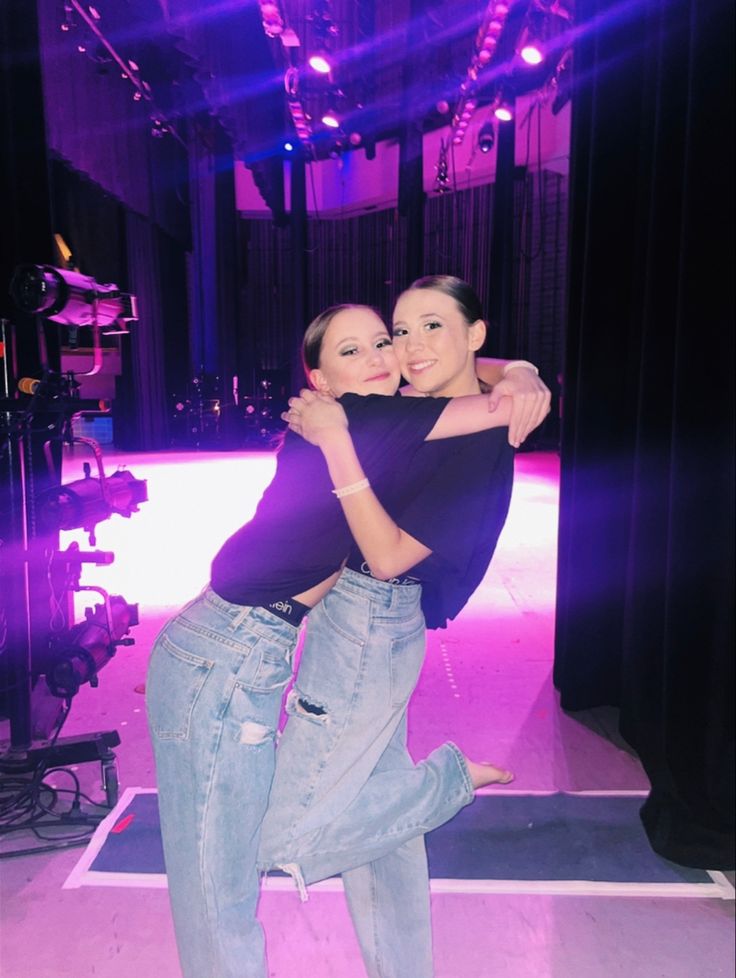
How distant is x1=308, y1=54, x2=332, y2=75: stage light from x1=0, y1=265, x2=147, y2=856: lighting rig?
660 centimetres

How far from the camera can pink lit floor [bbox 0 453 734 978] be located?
6.10 feet

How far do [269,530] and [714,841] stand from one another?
1.75 metres

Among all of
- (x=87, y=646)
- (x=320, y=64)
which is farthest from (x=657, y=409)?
(x=320, y=64)

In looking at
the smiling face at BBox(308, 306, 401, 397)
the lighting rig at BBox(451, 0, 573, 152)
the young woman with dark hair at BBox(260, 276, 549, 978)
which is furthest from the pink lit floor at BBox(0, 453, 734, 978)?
the lighting rig at BBox(451, 0, 573, 152)

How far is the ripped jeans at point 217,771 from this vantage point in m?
1.29

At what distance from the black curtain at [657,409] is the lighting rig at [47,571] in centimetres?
181

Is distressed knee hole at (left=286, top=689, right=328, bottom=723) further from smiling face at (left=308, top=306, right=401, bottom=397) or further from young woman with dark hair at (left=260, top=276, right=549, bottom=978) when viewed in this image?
smiling face at (left=308, top=306, right=401, bottom=397)

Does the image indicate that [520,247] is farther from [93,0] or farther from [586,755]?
[586,755]

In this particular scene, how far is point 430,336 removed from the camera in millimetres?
1573

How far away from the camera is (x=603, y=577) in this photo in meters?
3.03

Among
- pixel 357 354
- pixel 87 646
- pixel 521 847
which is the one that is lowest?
pixel 521 847

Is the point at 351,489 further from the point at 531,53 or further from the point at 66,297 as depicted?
the point at 531,53

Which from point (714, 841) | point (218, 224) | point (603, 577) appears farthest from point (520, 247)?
point (714, 841)

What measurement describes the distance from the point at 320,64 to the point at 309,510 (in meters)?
8.62
